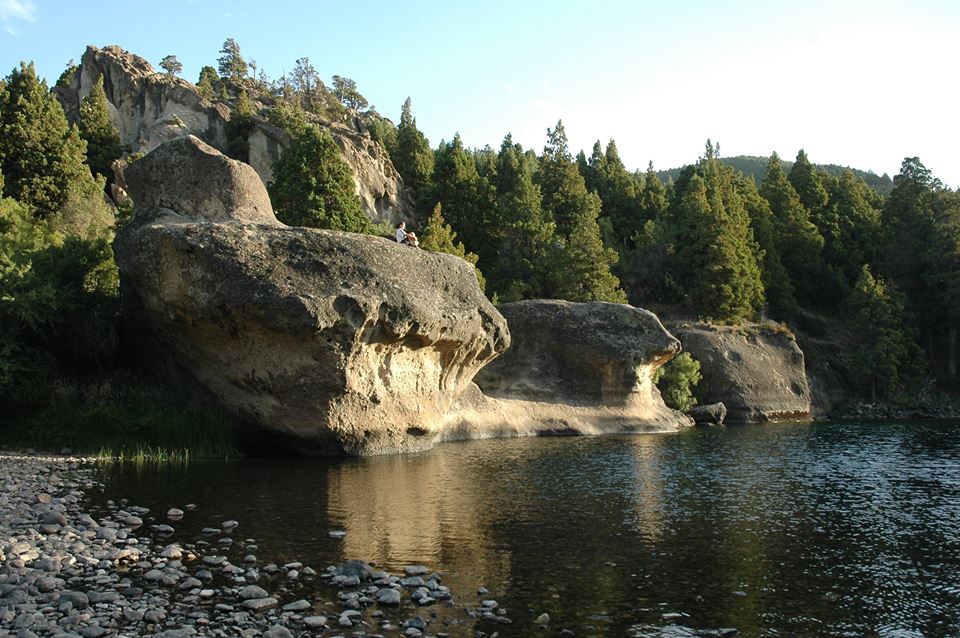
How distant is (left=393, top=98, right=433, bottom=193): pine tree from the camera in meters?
81.3

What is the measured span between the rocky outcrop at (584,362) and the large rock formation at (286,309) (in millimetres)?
11378

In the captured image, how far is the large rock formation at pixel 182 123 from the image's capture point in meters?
70.9

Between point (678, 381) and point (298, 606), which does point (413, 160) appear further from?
point (298, 606)

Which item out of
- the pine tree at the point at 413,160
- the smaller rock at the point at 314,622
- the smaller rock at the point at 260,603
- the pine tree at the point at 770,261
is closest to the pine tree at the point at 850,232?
the pine tree at the point at 770,261

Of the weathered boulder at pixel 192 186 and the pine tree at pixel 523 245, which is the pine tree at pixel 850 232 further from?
the weathered boulder at pixel 192 186

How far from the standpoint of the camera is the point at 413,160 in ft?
269

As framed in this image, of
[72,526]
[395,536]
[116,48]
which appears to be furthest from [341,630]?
[116,48]

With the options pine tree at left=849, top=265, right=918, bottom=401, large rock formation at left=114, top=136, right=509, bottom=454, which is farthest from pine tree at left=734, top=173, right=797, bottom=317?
large rock formation at left=114, top=136, right=509, bottom=454

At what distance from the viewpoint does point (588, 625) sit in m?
9.93

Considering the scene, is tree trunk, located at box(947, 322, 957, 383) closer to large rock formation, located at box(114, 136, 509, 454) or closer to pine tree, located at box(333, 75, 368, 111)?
large rock formation, located at box(114, 136, 509, 454)

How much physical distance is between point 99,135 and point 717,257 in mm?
52117

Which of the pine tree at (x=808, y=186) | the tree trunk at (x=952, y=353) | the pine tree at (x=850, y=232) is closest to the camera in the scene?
the tree trunk at (x=952, y=353)

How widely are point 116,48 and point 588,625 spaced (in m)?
87.1

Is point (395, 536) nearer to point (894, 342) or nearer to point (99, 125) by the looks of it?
Answer: point (894, 342)
